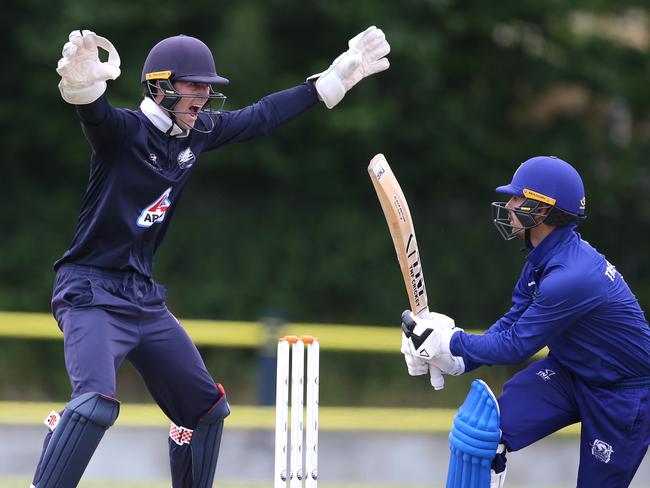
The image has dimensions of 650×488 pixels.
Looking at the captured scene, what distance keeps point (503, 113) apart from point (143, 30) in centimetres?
350

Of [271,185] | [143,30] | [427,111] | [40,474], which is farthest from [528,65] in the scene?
[40,474]

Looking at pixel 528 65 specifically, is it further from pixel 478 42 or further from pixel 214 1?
pixel 214 1

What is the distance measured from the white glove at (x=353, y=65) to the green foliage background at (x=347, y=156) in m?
4.73

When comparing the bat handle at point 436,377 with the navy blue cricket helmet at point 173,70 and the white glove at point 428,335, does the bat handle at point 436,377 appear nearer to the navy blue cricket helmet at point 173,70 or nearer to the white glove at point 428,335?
the white glove at point 428,335

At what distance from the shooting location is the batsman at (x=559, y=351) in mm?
3855

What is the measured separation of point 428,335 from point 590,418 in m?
0.63

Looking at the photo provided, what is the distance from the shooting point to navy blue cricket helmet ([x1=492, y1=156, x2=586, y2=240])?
3.94 m

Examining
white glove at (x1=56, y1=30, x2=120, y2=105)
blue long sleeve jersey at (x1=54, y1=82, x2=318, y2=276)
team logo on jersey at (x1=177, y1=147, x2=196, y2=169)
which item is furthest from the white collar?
white glove at (x1=56, y1=30, x2=120, y2=105)

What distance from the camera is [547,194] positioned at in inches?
155

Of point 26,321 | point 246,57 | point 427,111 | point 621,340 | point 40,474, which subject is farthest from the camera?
point 427,111

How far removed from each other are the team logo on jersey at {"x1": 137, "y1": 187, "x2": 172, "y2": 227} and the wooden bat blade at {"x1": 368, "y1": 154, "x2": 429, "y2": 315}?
0.74 meters

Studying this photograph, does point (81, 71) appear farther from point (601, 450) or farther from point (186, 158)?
point (601, 450)

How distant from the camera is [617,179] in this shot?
34.8ft

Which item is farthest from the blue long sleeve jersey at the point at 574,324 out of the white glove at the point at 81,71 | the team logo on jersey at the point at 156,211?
the white glove at the point at 81,71
